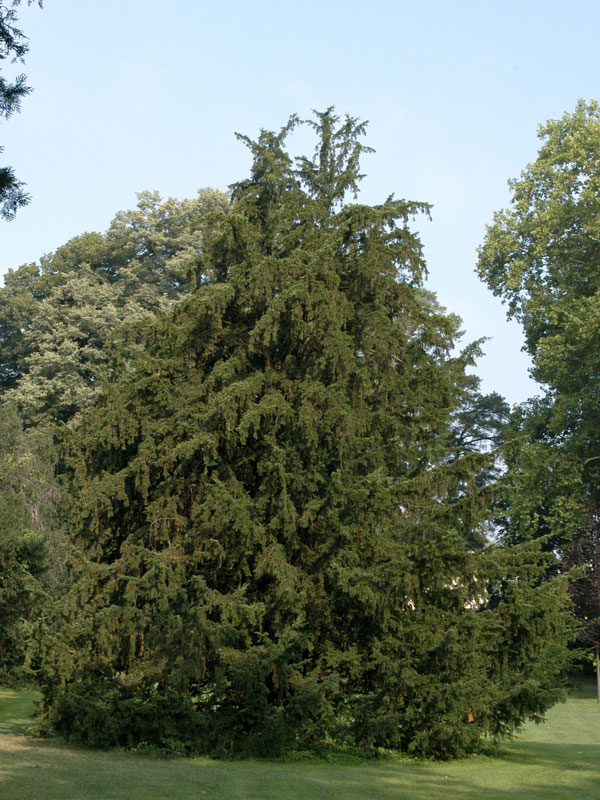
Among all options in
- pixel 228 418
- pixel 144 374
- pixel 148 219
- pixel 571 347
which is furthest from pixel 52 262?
pixel 228 418

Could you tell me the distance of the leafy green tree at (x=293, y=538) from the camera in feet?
36.3

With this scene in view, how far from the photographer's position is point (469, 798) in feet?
28.4

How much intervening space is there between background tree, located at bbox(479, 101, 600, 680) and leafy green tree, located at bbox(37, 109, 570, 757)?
12499 millimetres

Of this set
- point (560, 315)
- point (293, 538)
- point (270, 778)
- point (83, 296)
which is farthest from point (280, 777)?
point (83, 296)

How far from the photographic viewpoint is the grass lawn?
8414 millimetres

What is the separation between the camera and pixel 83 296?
33844 millimetres

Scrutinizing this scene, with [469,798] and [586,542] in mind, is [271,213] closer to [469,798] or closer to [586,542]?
[469,798]

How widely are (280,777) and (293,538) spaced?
3.29 meters

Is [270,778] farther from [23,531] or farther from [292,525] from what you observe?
[23,531]

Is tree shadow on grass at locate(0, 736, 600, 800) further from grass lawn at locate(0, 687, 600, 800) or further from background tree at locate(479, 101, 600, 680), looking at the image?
background tree at locate(479, 101, 600, 680)

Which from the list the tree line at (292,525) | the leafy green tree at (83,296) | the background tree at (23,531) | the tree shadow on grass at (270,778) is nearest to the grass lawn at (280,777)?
the tree shadow on grass at (270,778)

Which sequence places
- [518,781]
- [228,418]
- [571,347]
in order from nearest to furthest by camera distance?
[518,781]
[228,418]
[571,347]

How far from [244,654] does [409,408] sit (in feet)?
16.7

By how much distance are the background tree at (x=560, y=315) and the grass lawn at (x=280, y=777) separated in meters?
13.8
